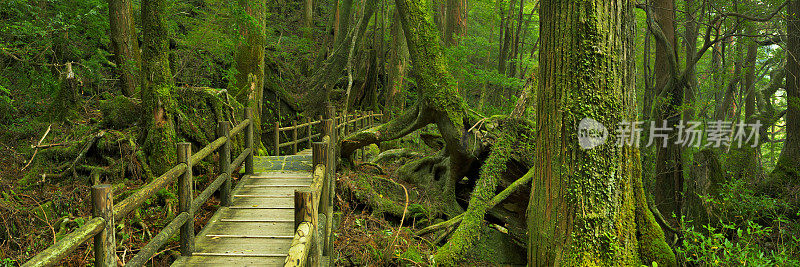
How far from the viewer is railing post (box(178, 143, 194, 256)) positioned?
14.6 feet

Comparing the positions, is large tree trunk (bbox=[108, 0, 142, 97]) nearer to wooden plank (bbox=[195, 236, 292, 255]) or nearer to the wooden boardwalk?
the wooden boardwalk

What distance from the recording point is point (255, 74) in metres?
10.0

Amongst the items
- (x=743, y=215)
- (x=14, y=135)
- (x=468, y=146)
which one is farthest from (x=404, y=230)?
(x=14, y=135)

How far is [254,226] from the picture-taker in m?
5.19

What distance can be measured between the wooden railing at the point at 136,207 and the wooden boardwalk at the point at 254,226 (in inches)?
8.9

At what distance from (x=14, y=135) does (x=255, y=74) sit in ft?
15.0

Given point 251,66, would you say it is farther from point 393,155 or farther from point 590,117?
point 590,117

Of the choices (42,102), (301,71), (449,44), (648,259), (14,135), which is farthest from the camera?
(301,71)

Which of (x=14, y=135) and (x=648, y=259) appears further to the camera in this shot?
(x=14, y=135)

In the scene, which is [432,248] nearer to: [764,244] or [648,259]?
[648,259]

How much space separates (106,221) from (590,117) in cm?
367

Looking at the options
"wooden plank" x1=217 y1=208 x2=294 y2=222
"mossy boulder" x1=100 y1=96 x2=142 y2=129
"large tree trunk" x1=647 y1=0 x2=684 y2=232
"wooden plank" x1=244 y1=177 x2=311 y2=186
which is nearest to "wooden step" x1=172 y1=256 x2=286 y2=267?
"wooden plank" x1=217 y1=208 x2=294 y2=222

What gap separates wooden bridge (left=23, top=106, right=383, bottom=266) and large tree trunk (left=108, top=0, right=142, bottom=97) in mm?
3161

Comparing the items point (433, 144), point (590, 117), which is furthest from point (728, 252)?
point (433, 144)
